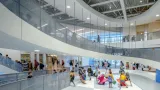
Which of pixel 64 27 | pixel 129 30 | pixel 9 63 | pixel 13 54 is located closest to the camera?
pixel 64 27

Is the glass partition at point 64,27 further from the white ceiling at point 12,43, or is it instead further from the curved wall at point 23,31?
the white ceiling at point 12,43

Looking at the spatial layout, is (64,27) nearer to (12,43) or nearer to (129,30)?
(12,43)

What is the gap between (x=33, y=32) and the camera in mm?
6156

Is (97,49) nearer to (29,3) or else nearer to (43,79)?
(43,79)

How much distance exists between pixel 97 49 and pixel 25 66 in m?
7.81

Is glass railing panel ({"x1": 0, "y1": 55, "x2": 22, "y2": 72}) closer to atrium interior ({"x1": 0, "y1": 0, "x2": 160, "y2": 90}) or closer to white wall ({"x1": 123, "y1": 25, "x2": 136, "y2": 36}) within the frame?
atrium interior ({"x1": 0, "y1": 0, "x2": 160, "y2": 90})

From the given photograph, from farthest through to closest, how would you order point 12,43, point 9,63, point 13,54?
point 13,54
point 9,63
point 12,43

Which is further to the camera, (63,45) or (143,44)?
(143,44)

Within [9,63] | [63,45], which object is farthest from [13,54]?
[63,45]

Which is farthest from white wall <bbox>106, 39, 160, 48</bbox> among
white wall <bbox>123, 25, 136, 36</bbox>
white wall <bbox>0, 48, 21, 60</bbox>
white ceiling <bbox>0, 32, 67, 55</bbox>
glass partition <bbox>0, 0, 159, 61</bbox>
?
white wall <bbox>0, 48, 21, 60</bbox>

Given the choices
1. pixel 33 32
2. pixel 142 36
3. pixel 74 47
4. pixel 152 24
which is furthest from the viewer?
pixel 152 24

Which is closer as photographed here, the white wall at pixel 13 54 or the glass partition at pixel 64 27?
the glass partition at pixel 64 27

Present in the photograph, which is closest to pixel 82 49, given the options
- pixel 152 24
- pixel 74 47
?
pixel 74 47

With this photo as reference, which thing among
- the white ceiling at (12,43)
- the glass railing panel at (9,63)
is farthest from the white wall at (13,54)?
the white ceiling at (12,43)
